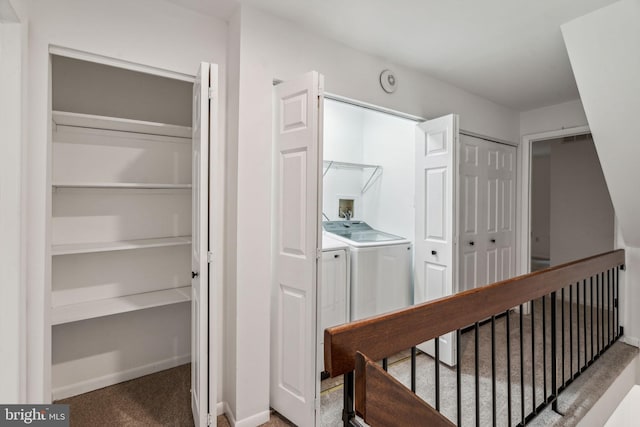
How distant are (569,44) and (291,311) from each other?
95.7 inches

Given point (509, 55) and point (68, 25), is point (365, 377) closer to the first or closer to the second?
point (68, 25)

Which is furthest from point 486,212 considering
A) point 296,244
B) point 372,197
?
point 296,244

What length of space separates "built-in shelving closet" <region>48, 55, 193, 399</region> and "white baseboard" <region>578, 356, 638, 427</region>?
111 inches

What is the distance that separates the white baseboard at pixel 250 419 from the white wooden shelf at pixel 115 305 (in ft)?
2.64

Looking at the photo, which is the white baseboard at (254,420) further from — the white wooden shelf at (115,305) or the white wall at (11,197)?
the white wall at (11,197)

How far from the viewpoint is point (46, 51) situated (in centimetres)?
157

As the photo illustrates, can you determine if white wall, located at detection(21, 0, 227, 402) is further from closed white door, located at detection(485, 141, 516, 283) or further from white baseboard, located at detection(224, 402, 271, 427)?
closed white door, located at detection(485, 141, 516, 283)

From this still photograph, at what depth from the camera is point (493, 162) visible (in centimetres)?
365

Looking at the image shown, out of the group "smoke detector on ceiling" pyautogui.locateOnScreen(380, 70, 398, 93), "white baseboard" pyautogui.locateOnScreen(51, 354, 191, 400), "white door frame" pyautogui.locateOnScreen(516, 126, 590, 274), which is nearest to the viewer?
"white baseboard" pyautogui.locateOnScreen(51, 354, 191, 400)

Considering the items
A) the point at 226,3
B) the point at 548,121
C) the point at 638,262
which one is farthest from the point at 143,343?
the point at 548,121

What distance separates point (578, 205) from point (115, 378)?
18.8 feet

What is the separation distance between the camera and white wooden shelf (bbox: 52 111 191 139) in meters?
1.95

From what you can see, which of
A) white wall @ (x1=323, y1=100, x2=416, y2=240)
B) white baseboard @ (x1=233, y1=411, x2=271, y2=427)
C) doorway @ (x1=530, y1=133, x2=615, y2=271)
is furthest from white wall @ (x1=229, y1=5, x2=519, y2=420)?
doorway @ (x1=530, y1=133, x2=615, y2=271)

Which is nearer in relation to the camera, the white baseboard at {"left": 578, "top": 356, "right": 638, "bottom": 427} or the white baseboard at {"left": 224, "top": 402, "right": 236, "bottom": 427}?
the white baseboard at {"left": 224, "top": 402, "right": 236, "bottom": 427}
